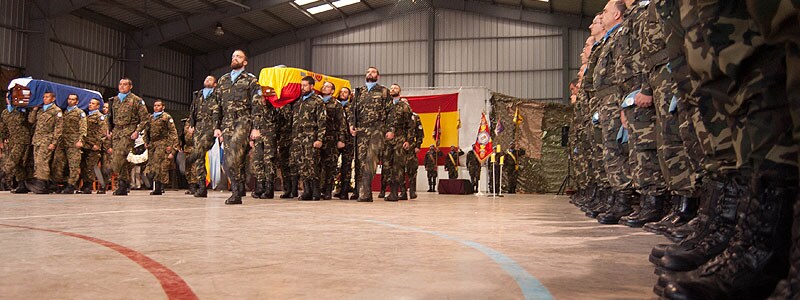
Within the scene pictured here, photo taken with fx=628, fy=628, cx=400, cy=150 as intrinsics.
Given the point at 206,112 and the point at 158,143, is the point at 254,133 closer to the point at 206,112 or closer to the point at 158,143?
the point at 206,112

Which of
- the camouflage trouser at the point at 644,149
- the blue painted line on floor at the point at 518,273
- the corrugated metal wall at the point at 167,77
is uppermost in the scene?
the corrugated metal wall at the point at 167,77

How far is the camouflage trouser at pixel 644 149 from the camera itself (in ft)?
11.7

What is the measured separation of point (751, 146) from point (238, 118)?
513 cm

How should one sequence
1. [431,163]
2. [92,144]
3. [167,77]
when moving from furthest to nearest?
[167,77], [431,163], [92,144]

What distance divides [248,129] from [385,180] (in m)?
2.46

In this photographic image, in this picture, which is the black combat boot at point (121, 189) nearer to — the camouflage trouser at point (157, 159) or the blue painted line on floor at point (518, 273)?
the camouflage trouser at point (157, 159)

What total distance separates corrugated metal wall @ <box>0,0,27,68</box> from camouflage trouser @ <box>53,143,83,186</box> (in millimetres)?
9560

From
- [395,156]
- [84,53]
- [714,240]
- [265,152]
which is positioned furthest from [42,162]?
[84,53]

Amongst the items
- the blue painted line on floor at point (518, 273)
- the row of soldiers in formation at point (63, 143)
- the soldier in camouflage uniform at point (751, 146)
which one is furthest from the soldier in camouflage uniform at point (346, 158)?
the soldier in camouflage uniform at point (751, 146)

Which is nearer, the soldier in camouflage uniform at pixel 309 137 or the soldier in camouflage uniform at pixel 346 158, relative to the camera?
the soldier in camouflage uniform at pixel 309 137

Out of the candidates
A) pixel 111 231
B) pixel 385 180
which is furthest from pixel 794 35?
pixel 385 180

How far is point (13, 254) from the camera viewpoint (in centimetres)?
218

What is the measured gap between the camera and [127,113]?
27.0 ft

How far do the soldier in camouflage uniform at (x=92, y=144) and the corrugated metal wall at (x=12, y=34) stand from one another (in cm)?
926
